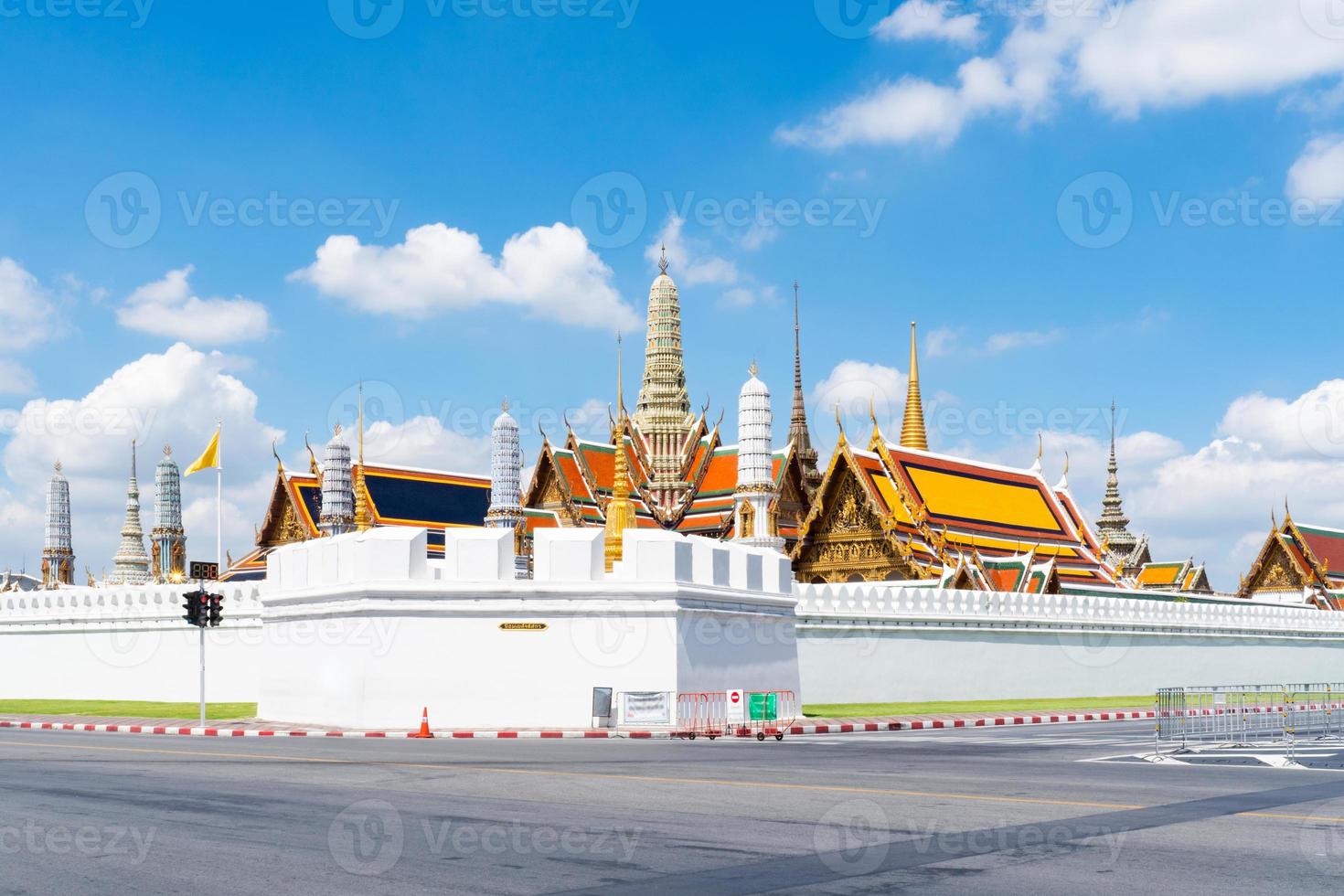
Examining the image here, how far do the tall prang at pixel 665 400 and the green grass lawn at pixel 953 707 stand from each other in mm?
25106

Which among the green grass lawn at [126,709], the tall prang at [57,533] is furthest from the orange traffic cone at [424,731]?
the tall prang at [57,533]

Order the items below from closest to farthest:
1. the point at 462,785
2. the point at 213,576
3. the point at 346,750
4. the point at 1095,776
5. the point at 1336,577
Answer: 1. the point at 462,785
2. the point at 1095,776
3. the point at 346,750
4. the point at 213,576
5. the point at 1336,577

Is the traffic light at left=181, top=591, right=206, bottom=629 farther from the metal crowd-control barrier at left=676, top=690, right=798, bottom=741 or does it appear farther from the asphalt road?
the metal crowd-control barrier at left=676, top=690, right=798, bottom=741

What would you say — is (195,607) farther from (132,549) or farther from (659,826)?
(132,549)

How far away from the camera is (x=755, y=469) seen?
44.0 m

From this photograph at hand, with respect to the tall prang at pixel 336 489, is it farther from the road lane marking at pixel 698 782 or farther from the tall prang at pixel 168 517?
the road lane marking at pixel 698 782

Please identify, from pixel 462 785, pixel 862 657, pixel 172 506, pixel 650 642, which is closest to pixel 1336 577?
pixel 862 657

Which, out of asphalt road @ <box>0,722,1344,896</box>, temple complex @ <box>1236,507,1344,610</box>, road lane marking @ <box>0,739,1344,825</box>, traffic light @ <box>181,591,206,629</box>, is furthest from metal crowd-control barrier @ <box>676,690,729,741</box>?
temple complex @ <box>1236,507,1344,610</box>

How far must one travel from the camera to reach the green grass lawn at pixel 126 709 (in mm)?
31516

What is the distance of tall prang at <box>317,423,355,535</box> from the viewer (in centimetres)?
5325

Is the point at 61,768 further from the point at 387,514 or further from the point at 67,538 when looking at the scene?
the point at 67,538

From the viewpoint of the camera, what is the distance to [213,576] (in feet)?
131

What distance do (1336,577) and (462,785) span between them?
63360 millimetres

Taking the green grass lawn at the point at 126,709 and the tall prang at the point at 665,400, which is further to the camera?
the tall prang at the point at 665,400
